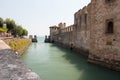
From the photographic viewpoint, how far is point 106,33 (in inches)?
437

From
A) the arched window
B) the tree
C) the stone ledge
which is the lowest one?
the stone ledge

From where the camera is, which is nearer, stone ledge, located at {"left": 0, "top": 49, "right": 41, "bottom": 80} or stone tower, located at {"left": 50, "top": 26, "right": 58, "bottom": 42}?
stone ledge, located at {"left": 0, "top": 49, "right": 41, "bottom": 80}

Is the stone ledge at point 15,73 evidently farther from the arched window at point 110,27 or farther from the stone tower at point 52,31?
the stone tower at point 52,31

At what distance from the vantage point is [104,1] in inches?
444

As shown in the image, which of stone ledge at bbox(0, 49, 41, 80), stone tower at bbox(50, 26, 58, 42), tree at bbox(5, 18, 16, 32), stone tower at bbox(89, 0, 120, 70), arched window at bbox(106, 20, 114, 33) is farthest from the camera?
stone tower at bbox(50, 26, 58, 42)

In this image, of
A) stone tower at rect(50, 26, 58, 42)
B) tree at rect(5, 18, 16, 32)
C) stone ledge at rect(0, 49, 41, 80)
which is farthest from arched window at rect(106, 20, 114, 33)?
stone tower at rect(50, 26, 58, 42)

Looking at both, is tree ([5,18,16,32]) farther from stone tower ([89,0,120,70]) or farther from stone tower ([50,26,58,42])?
stone tower ([89,0,120,70])

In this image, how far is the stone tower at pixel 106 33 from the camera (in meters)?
10.3

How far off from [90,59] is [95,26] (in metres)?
2.24

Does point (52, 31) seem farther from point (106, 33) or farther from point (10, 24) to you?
point (106, 33)

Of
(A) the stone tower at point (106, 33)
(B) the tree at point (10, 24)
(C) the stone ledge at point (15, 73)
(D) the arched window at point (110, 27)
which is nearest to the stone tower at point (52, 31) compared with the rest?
(B) the tree at point (10, 24)

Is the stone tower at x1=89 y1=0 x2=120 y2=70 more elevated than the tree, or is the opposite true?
the tree

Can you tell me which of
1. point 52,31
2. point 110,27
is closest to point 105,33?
point 110,27

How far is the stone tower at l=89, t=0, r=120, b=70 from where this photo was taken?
10336 millimetres
